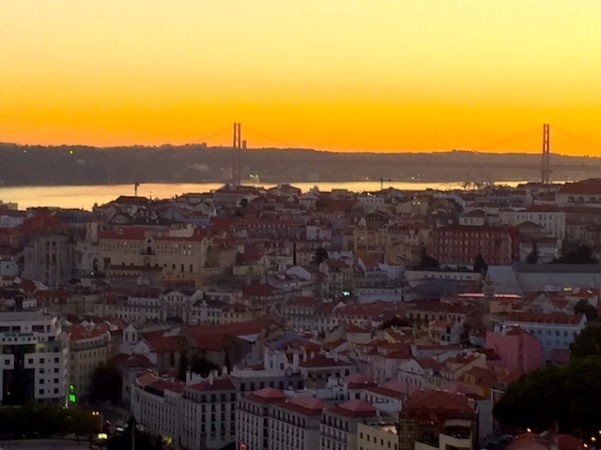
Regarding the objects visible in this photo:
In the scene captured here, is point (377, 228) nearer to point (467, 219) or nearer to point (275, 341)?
point (467, 219)

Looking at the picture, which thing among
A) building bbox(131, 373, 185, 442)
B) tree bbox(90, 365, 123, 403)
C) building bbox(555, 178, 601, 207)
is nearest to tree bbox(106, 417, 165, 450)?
building bbox(131, 373, 185, 442)

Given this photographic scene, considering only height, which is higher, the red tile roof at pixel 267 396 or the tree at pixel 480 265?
the tree at pixel 480 265

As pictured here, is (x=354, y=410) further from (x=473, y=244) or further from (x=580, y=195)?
(x=580, y=195)

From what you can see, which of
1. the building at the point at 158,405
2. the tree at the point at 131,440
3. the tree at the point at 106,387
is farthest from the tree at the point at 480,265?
the tree at the point at 131,440

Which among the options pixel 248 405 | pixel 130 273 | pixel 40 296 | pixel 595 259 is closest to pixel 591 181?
pixel 595 259

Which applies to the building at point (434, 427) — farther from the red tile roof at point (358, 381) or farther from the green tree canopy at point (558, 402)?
the red tile roof at point (358, 381)

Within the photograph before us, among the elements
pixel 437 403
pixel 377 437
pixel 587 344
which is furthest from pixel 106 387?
pixel 437 403
